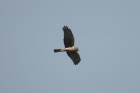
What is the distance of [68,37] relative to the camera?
32812 millimetres

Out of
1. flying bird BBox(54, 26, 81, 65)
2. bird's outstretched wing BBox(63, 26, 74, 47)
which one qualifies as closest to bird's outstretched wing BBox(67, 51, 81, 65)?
flying bird BBox(54, 26, 81, 65)

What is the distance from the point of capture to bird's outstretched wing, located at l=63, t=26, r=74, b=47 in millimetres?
32750

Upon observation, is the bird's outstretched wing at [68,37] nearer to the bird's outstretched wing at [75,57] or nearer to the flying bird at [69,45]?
the flying bird at [69,45]

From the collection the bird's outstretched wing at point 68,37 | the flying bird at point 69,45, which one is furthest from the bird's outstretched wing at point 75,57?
the bird's outstretched wing at point 68,37

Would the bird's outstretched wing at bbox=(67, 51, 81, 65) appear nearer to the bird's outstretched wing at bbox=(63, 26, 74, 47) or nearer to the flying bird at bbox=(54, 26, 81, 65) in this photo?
the flying bird at bbox=(54, 26, 81, 65)

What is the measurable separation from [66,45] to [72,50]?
32.7 inches

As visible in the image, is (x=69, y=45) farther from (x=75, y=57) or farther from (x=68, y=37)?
(x=75, y=57)

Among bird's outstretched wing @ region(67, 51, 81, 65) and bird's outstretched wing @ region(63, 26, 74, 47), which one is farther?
bird's outstretched wing @ region(67, 51, 81, 65)

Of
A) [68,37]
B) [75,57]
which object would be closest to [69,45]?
[68,37]

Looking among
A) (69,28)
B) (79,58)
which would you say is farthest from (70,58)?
(69,28)

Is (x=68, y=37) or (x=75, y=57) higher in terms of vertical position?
(x=68, y=37)

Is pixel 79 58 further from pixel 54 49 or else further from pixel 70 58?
pixel 54 49

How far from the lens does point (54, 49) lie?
3225 centimetres

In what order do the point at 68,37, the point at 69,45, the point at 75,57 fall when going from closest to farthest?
1. the point at 68,37
2. the point at 69,45
3. the point at 75,57
